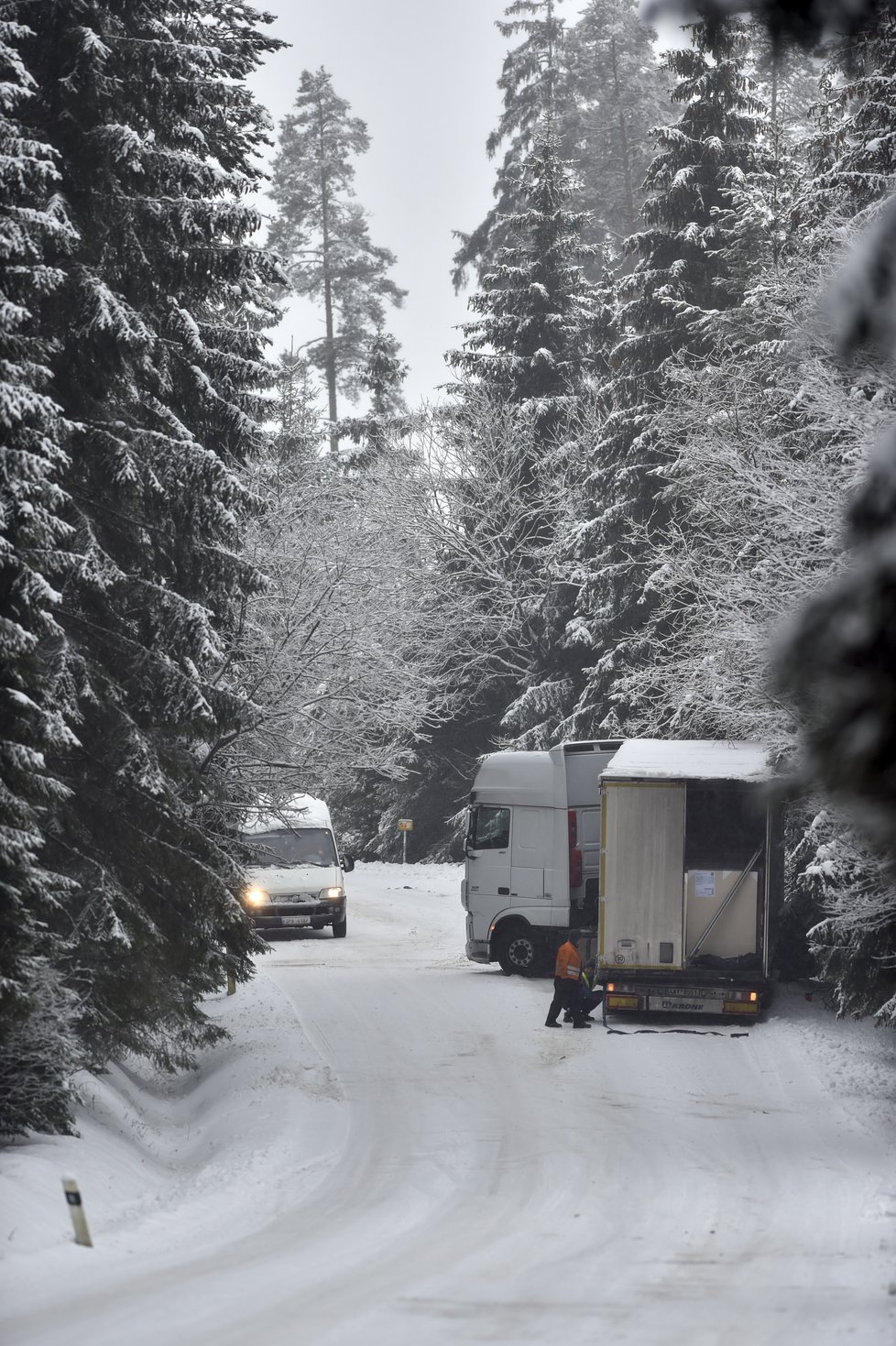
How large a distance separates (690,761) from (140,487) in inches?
313

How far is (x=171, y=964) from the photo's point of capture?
14352mm

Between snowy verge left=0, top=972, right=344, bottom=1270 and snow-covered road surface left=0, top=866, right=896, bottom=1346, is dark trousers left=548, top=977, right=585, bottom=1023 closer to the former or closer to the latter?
snow-covered road surface left=0, top=866, right=896, bottom=1346

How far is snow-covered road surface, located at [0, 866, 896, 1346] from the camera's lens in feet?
28.1

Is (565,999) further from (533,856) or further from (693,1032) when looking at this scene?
(533,856)

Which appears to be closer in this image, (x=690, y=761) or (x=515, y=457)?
(x=690, y=761)

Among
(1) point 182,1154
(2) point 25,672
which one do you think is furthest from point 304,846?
(2) point 25,672

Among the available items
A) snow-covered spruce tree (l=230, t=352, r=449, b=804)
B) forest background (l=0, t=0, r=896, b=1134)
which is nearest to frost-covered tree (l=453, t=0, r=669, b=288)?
snow-covered spruce tree (l=230, t=352, r=449, b=804)

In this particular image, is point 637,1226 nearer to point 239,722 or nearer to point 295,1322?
point 295,1322

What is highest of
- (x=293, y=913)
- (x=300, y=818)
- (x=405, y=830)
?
(x=300, y=818)

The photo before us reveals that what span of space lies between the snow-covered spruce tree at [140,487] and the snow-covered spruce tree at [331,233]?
51.5 meters

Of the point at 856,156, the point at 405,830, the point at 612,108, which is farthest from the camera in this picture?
the point at 612,108

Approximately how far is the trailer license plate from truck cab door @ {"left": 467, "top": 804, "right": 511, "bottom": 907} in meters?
4.40

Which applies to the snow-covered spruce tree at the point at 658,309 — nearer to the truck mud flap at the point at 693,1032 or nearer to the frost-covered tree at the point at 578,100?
the truck mud flap at the point at 693,1032

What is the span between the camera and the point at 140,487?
45.5ft
